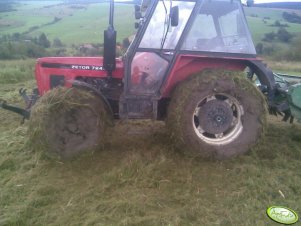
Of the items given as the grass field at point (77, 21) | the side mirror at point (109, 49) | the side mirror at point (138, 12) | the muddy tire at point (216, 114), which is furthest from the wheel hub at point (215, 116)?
the grass field at point (77, 21)

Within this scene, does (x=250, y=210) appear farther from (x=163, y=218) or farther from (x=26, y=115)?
Answer: (x=26, y=115)

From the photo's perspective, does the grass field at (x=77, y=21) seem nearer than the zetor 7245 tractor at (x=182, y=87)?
No

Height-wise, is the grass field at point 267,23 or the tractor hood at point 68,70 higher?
the tractor hood at point 68,70

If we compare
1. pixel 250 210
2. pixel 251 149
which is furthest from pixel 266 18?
pixel 250 210

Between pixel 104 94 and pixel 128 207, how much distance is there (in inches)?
75.4

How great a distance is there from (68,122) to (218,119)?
6.10 feet

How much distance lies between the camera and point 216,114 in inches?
182

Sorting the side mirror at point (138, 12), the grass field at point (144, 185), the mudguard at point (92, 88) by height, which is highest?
the side mirror at point (138, 12)

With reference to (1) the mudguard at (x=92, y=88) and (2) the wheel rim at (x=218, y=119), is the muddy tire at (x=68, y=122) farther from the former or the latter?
(2) the wheel rim at (x=218, y=119)

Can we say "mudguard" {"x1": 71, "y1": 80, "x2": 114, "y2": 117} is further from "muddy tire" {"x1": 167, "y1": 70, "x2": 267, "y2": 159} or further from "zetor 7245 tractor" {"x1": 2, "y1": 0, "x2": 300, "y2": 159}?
"muddy tire" {"x1": 167, "y1": 70, "x2": 267, "y2": 159}

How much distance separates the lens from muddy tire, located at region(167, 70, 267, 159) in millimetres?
4480

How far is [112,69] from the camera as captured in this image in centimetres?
487

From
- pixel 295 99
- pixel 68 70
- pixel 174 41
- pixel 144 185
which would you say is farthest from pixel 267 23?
pixel 144 185

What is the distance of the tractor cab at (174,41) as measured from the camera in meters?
4.55
